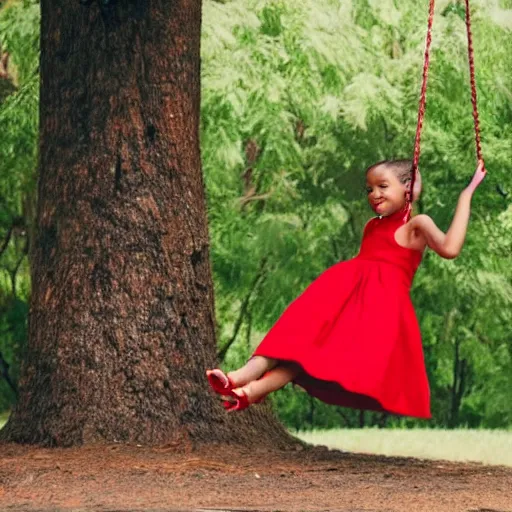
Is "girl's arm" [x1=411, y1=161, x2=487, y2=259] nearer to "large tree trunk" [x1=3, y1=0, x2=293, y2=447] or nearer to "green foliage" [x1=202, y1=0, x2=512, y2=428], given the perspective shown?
"large tree trunk" [x1=3, y1=0, x2=293, y2=447]

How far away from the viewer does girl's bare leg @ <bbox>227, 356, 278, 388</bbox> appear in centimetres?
592

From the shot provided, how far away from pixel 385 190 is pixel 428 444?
810 centimetres

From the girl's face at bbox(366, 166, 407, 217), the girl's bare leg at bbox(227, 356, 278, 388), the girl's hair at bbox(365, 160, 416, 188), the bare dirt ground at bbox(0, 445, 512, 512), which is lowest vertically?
the bare dirt ground at bbox(0, 445, 512, 512)

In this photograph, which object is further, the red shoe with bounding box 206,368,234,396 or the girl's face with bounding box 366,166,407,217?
the girl's face with bounding box 366,166,407,217

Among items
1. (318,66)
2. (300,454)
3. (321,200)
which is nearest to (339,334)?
(300,454)

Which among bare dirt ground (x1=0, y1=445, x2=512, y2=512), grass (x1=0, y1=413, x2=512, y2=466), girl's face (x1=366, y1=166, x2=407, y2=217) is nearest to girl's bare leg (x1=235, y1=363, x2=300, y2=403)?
bare dirt ground (x1=0, y1=445, x2=512, y2=512)

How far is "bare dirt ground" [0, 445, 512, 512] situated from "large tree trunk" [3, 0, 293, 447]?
298 mm

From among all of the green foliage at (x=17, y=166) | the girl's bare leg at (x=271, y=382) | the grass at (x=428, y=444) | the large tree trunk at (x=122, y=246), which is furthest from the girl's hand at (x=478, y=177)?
the green foliage at (x=17, y=166)

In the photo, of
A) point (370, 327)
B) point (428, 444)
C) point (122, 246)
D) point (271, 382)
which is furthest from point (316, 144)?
point (271, 382)

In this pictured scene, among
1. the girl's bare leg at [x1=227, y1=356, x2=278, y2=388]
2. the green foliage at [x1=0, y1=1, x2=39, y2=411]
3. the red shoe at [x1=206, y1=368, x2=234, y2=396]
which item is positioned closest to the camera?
the red shoe at [x1=206, y1=368, x2=234, y2=396]

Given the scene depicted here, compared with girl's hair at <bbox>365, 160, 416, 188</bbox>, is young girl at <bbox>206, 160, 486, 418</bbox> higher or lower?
lower

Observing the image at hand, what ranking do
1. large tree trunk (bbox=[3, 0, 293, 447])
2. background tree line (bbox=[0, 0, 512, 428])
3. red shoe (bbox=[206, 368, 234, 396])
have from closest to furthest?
1. red shoe (bbox=[206, 368, 234, 396])
2. large tree trunk (bbox=[3, 0, 293, 447])
3. background tree line (bbox=[0, 0, 512, 428])

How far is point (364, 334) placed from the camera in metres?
6.10

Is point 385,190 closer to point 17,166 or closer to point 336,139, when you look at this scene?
point 17,166
